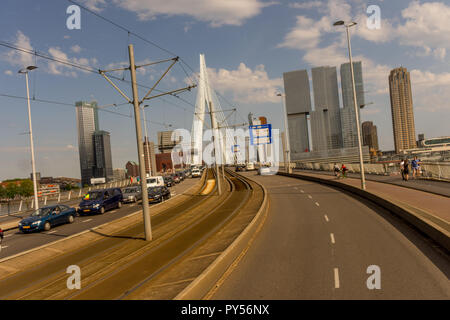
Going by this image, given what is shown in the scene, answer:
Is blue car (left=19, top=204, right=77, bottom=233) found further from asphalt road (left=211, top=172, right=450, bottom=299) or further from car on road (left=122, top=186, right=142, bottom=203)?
asphalt road (left=211, top=172, right=450, bottom=299)

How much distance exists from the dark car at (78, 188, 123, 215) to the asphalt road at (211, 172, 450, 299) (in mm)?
15154

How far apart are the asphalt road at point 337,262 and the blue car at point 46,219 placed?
13718mm

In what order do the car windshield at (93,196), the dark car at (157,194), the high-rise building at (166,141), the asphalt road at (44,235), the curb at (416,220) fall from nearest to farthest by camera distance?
the curb at (416,220), the asphalt road at (44,235), the car windshield at (93,196), the dark car at (157,194), the high-rise building at (166,141)

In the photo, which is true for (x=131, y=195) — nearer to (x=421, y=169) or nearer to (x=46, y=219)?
(x=46, y=219)

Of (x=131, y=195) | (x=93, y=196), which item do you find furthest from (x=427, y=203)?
(x=131, y=195)

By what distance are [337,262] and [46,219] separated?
18.3 metres

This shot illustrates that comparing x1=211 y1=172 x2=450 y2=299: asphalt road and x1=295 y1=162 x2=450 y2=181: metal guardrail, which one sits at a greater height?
x1=295 y1=162 x2=450 y2=181: metal guardrail

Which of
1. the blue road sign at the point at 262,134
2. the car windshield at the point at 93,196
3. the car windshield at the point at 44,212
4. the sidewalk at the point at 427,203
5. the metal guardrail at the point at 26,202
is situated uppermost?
the blue road sign at the point at 262,134

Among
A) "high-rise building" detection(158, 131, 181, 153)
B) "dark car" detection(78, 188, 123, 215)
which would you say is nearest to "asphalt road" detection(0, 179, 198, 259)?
"dark car" detection(78, 188, 123, 215)

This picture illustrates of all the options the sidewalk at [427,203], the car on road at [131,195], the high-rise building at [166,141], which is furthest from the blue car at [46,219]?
the high-rise building at [166,141]

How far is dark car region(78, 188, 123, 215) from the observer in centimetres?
2694

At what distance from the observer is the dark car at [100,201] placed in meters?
26.9

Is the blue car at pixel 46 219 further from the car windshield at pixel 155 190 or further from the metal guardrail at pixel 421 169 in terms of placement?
the metal guardrail at pixel 421 169

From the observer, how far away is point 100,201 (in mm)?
27703
